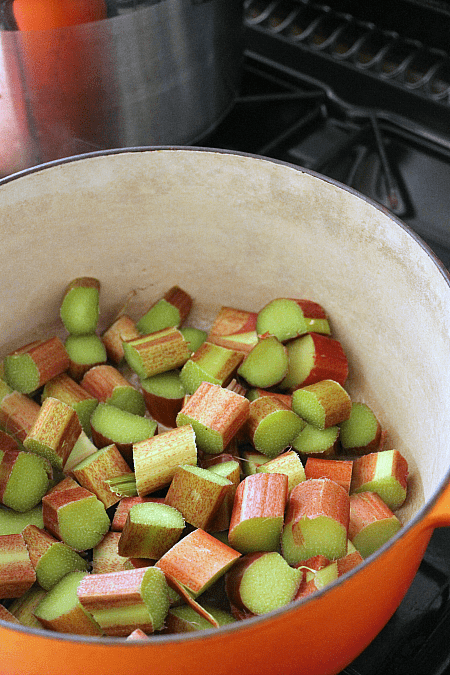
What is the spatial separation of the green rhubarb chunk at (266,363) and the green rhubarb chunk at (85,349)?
28 centimetres

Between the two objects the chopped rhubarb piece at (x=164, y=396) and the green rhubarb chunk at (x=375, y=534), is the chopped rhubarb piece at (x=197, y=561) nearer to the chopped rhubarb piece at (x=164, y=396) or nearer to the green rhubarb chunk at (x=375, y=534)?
the green rhubarb chunk at (x=375, y=534)

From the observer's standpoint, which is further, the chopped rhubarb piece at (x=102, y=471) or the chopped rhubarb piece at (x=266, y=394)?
the chopped rhubarb piece at (x=266, y=394)

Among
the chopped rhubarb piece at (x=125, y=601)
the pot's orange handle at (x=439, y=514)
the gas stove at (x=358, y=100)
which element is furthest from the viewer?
the gas stove at (x=358, y=100)

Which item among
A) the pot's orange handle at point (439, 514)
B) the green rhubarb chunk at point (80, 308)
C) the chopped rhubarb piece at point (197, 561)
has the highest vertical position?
the pot's orange handle at point (439, 514)

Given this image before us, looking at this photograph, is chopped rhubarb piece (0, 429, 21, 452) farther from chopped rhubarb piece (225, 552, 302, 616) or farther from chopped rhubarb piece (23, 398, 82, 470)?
chopped rhubarb piece (225, 552, 302, 616)

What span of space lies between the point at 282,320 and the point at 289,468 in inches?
11.5

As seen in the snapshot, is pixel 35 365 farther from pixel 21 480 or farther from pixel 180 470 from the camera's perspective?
pixel 180 470

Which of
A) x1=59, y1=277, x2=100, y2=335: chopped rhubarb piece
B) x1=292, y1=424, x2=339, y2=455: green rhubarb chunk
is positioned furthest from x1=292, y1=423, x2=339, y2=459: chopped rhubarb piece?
x1=59, y1=277, x2=100, y2=335: chopped rhubarb piece

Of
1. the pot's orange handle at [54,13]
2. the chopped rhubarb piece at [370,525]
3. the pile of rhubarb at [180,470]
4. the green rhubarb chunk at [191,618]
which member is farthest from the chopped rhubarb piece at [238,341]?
the pot's orange handle at [54,13]

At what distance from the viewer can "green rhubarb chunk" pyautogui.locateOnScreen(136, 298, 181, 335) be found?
127 centimetres

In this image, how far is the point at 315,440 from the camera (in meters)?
1.07

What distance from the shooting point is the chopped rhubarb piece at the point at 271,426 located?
1.05 metres

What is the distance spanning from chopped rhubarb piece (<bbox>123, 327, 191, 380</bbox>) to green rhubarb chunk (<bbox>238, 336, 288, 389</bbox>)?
12cm

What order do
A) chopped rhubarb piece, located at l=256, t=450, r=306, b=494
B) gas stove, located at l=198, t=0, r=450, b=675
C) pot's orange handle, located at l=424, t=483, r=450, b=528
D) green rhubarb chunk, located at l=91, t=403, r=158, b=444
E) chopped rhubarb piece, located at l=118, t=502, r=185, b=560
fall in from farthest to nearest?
gas stove, located at l=198, t=0, r=450, b=675
green rhubarb chunk, located at l=91, t=403, r=158, b=444
chopped rhubarb piece, located at l=256, t=450, r=306, b=494
chopped rhubarb piece, located at l=118, t=502, r=185, b=560
pot's orange handle, located at l=424, t=483, r=450, b=528
